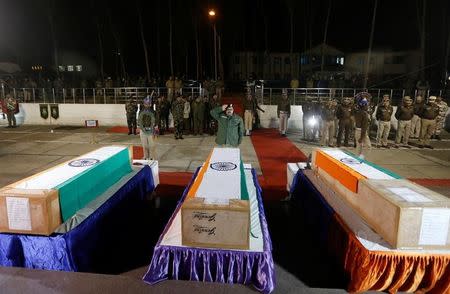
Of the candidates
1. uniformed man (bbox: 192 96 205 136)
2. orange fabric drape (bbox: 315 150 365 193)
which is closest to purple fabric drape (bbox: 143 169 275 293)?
orange fabric drape (bbox: 315 150 365 193)

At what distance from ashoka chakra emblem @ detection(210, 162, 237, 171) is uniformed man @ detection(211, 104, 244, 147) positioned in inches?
81.6

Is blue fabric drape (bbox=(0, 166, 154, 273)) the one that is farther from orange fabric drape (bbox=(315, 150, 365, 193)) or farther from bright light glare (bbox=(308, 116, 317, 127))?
bright light glare (bbox=(308, 116, 317, 127))

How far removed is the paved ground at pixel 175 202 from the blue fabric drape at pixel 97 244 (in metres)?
0.17

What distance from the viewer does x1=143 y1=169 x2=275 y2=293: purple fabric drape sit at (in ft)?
11.9

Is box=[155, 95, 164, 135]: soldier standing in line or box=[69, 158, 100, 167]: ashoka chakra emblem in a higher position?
box=[155, 95, 164, 135]: soldier standing in line

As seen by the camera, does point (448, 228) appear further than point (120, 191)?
No

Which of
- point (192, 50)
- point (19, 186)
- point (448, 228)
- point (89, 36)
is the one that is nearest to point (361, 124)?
point (448, 228)

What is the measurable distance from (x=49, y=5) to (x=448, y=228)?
94.2 feet

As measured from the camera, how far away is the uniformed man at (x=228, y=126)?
7.67 metres

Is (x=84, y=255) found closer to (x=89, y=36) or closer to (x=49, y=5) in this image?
(x=49, y=5)

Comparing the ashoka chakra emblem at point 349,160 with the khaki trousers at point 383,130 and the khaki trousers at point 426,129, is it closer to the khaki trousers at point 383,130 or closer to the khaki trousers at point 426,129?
the khaki trousers at point 383,130

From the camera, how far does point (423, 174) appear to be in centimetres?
886

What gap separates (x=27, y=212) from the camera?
3.96 m

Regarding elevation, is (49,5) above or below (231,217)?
Result: above
